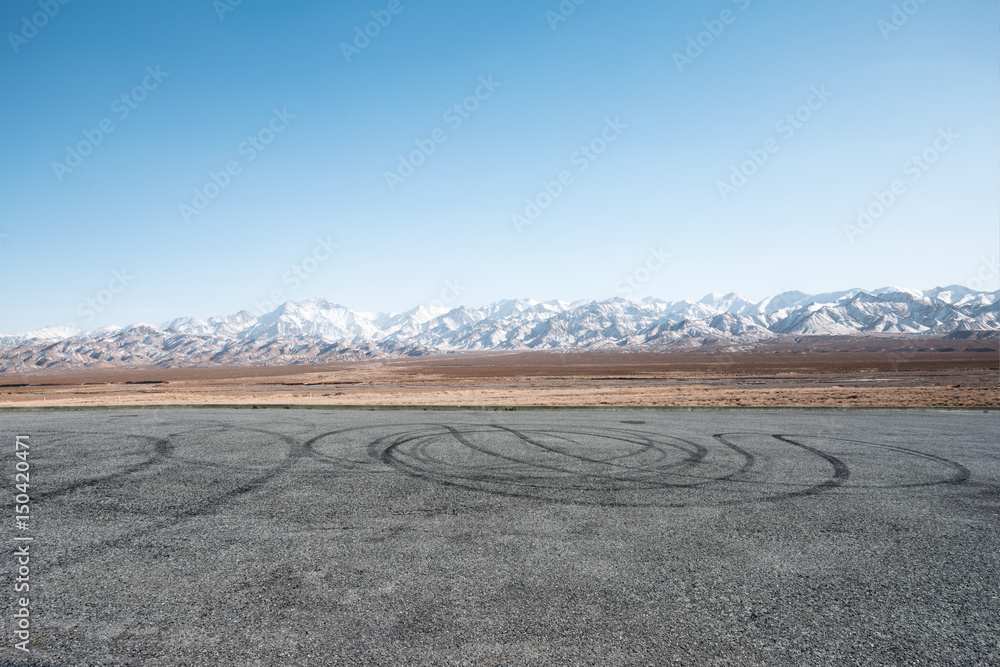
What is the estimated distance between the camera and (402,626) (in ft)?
14.4

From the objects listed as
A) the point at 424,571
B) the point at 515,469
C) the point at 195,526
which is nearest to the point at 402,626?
the point at 424,571

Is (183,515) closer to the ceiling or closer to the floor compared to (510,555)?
closer to the ceiling

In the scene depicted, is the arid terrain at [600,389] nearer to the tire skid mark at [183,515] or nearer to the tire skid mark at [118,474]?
the tire skid mark at [118,474]

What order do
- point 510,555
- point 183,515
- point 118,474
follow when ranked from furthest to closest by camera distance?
point 118,474 < point 183,515 < point 510,555

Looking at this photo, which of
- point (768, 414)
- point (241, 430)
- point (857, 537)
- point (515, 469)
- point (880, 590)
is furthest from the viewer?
point (768, 414)

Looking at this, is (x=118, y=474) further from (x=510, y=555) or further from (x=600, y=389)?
(x=600, y=389)

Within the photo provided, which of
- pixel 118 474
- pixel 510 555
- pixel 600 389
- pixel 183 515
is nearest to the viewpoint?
pixel 510 555

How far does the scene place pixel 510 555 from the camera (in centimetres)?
582

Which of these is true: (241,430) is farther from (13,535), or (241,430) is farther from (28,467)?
(13,535)

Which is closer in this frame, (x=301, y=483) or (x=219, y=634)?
(x=219, y=634)

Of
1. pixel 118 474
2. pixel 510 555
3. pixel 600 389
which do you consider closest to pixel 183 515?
pixel 118 474

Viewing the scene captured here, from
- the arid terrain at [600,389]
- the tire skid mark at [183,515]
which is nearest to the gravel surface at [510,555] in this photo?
the tire skid mark at [183,515]

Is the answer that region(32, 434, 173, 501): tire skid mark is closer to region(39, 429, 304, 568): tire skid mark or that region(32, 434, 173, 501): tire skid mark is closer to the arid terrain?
region(39, 429, 304, 568): tire skid mark

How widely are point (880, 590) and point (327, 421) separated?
14601 mm
